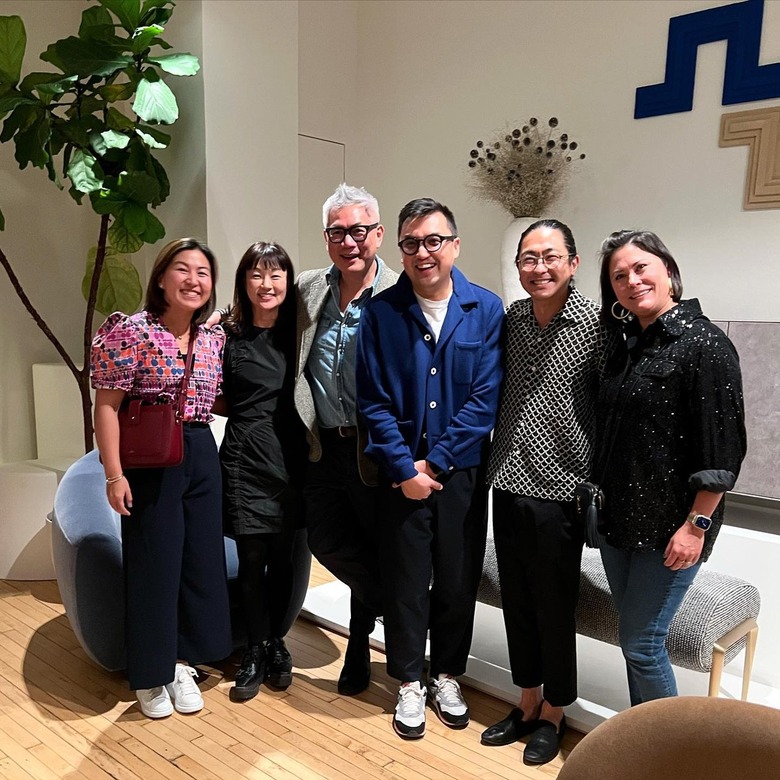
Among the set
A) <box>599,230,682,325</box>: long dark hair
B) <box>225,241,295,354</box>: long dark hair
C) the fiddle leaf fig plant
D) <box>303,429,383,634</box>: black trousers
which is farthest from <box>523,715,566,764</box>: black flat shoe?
the fiddle leaf fig plant

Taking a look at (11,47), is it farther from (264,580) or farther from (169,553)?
(264,580)

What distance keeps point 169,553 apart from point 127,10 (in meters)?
2.28

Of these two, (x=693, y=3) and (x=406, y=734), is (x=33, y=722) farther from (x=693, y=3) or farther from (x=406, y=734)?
(x=693, y=3)

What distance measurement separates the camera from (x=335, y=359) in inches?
91.2

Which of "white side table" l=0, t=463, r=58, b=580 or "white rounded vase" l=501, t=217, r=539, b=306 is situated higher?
"white rounded vase" l=501, t=217, r=539, b=306

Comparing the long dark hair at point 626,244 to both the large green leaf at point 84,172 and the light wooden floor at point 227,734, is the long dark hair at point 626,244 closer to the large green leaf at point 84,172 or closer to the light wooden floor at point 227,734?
the light wooden floor at point 227,734

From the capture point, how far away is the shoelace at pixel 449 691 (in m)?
2.31

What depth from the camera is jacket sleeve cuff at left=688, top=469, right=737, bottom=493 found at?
5.64ft

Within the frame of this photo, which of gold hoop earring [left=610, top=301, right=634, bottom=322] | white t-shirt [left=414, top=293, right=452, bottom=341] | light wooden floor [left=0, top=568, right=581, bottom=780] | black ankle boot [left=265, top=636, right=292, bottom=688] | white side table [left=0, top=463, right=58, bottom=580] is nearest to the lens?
gold hoop earring [left=610, top=301, right=634, bottom=322]

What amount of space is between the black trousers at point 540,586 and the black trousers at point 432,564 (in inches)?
3.8

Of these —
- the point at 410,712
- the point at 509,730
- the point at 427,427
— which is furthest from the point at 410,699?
the point at 427,427

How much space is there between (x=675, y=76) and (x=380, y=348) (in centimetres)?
233

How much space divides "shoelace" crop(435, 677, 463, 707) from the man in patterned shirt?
253 millimetres

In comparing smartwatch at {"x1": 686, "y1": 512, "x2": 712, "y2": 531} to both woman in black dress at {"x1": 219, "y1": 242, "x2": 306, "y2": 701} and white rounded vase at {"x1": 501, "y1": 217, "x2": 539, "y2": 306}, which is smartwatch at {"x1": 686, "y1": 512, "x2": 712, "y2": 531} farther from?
white rounded vase at {"x1": 501, "y1": 217, "x2": 539, "y2": 306}
